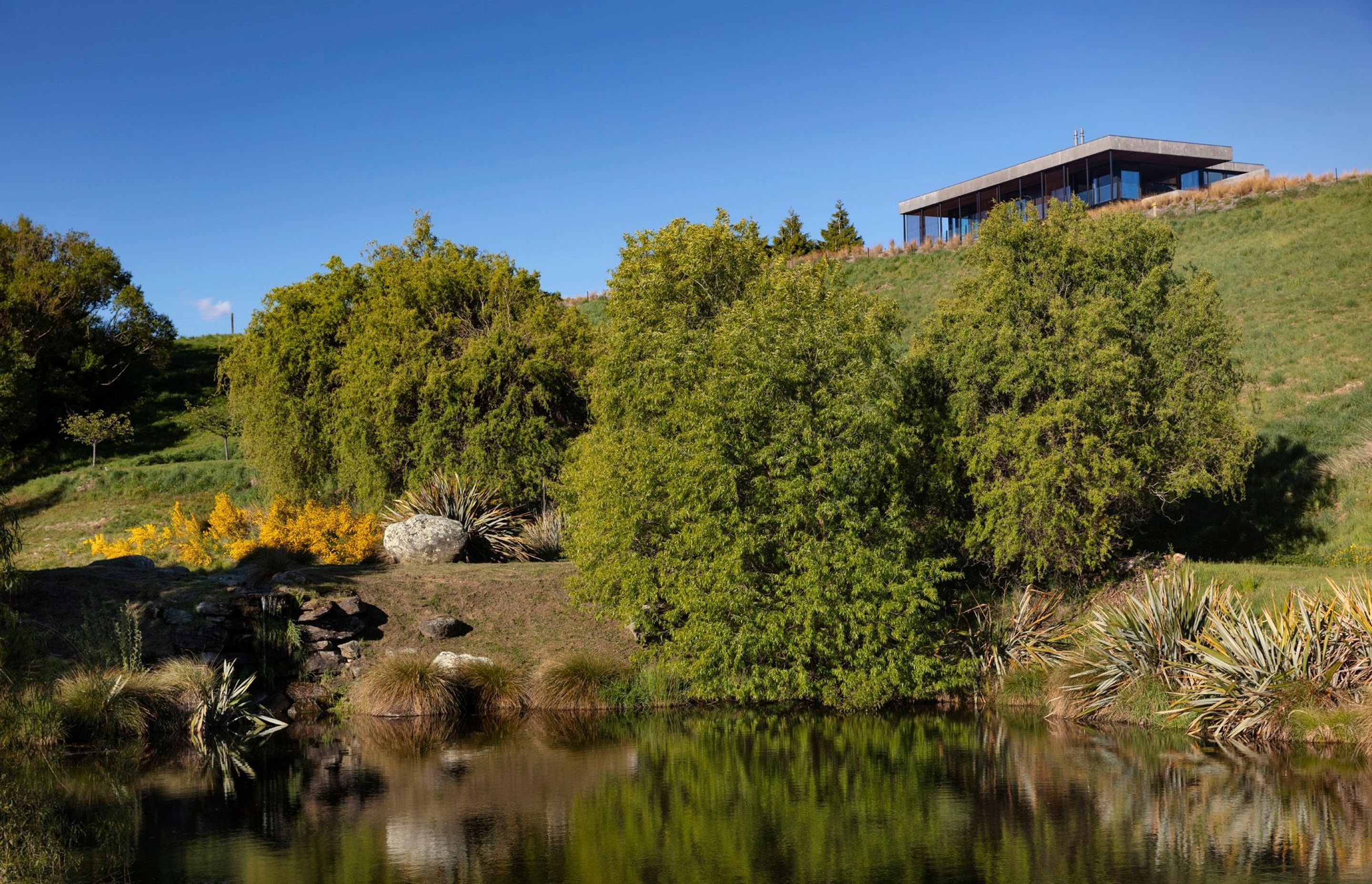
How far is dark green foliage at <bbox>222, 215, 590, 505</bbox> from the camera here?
26.8 m

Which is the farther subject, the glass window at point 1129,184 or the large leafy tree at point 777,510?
the glass window at point 1129,184

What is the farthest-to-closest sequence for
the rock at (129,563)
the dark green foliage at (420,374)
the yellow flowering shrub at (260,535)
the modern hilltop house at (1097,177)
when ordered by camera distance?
the modern hilltop house at (1097,177), the dark green foliage at (420,374), the yellow flowering shrub at (260,535), the rock at (129,563)

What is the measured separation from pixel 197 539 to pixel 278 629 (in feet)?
33.0

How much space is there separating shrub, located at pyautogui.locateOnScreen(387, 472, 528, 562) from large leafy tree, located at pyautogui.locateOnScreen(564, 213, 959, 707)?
565 centimetres

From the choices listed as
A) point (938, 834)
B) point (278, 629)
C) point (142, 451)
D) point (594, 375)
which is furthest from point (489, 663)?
point (142, 451)

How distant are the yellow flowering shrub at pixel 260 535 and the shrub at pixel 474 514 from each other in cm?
115


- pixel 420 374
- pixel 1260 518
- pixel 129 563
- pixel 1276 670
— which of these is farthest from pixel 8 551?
pixel 1260 518

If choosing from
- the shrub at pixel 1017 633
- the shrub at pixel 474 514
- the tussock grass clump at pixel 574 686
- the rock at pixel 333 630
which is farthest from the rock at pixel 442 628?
the shrub at pixel 1017 633

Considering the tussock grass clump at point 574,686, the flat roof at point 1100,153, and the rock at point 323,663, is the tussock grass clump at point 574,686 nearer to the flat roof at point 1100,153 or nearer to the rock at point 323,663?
the rock at point 323,663

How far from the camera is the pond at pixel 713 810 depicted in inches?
368

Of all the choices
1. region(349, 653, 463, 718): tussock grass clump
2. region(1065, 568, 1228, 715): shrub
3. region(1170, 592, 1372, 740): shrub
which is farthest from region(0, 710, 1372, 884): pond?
region(349, 653, 463, 718): tussock grass clump

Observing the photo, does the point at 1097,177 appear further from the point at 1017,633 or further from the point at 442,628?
the point at 442,628

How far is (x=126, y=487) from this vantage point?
44094 millimetres

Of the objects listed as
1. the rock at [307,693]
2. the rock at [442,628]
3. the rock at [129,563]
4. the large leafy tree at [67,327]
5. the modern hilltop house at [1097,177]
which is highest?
the modern hilltop house at [1097,177]
